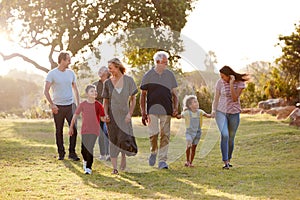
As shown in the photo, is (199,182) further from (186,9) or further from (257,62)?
(257,62)

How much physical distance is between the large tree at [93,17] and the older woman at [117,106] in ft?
41.0

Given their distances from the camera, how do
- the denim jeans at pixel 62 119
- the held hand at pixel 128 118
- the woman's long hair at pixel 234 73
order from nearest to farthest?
1. the held hand at pixel 128 118
2. the woman's long hair at pixel 234 73
3. the denim jeans at pixel 62 119

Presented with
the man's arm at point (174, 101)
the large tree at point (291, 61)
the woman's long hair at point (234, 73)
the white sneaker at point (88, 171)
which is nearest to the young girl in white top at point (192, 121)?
the man's arm at point (174, 101)

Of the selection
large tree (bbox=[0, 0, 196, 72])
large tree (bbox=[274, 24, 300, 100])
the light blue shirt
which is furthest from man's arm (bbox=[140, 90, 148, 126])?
large tree (bbox=[274, 24, 300, 100])

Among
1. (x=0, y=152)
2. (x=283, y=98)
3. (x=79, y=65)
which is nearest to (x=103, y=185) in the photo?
(x=0, y=152)

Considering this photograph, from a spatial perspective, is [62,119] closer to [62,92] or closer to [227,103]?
[62,92]

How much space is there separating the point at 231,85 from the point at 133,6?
12.8 metres

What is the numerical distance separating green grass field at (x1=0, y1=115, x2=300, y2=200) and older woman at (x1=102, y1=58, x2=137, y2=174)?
0.46 meters

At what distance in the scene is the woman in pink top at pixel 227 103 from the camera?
338 inches

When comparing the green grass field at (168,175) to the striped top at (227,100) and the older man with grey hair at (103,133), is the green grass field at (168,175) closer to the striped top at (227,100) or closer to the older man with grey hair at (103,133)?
the older man with grey hair at (103,133)

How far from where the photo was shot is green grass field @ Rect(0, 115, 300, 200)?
6.72 metres

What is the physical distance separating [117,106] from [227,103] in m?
1.62

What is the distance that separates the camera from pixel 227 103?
28.3 feet

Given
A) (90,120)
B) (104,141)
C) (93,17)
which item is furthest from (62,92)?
(93,17)
